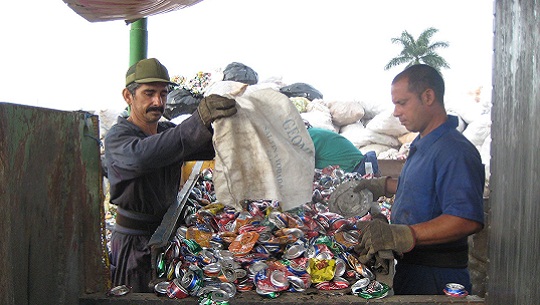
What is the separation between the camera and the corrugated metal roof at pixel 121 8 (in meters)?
4.06

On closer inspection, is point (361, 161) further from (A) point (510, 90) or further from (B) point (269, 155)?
(A) point (510, 90)

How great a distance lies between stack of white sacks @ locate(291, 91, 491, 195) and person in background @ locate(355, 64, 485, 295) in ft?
19.6

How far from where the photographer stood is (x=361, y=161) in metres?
5.75

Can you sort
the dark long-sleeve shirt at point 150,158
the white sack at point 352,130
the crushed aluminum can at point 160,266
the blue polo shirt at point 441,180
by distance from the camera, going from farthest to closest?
1. the white sack at point 352,130
2. the blue polo shirt at point 441,180
3. the dark long-sleeve shirt at point 150,158
4. the crushed aluminum can at point 160,266

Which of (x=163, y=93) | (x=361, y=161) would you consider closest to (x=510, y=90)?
(x=163, y=93)

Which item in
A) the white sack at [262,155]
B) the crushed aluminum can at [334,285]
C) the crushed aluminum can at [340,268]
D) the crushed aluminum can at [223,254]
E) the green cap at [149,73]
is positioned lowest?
the crushed aluminum can at [334,285]

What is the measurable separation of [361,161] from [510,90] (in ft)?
14.0

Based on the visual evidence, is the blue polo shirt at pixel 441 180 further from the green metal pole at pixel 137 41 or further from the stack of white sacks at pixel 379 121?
the stack of white sacks at pixel 379 121

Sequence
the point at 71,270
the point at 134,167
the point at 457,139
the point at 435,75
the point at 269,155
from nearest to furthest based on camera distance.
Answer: the point at 71,270
the point at 269,155
the point at 134,167
the point at 457,139
the point at 435,75

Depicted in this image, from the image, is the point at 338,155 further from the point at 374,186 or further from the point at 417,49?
the point at 417,49

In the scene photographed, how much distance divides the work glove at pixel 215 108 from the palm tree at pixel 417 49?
110ft

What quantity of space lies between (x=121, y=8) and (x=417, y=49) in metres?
33.1

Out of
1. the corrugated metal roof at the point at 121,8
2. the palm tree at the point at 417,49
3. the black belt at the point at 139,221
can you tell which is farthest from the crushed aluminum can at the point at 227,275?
the palm tree at the point at 417,49

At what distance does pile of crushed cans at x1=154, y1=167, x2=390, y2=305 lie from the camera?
201 centimetres
